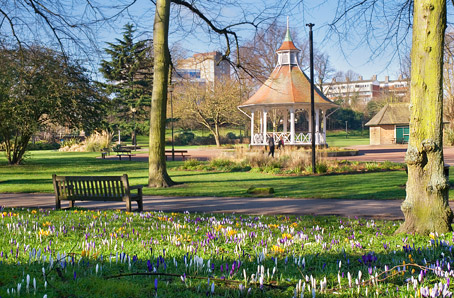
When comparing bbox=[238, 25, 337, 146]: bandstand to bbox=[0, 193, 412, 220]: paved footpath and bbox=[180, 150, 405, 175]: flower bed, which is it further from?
bbox=[0, 193, 412, 220]: paved footpath

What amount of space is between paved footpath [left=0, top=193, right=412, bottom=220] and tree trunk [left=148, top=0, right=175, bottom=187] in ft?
8.80

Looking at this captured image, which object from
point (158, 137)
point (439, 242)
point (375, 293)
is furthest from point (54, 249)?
point (158, 137)

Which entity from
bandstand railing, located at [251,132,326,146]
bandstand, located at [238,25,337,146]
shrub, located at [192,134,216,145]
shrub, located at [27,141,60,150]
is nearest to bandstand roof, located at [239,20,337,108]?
bandstand, located at [238,25,337,146]

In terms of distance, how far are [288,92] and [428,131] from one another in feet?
102

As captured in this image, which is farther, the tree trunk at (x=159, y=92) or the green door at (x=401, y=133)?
the green door at (x=401, y=133)

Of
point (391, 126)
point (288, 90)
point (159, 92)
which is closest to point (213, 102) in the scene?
point (288, 90)

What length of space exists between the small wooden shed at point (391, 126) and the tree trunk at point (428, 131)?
49.7 metres

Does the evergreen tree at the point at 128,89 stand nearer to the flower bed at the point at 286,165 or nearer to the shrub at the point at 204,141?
the shrub at the point at 204,141

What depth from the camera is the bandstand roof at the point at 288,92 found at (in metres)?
36.3

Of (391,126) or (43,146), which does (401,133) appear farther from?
(43,146)

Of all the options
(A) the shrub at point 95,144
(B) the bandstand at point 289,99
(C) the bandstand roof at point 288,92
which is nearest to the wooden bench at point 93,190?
(B) the bandstand at point 289,99

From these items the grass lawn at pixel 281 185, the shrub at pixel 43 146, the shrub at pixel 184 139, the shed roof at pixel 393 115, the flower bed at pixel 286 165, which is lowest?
the grass lawn at pixel 281 185

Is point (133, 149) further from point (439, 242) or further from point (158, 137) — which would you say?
point (439, 242)

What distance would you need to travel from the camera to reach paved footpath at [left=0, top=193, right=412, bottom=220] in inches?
387
